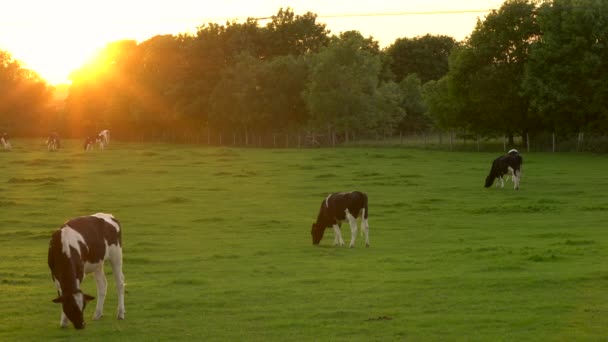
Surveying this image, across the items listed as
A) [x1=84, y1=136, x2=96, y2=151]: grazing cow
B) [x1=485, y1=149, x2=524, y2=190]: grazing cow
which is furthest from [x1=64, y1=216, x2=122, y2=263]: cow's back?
[x1=84, y1=136, x2=96, y2=151]: grazing cow

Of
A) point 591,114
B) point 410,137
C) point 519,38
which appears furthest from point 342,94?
point 591,114

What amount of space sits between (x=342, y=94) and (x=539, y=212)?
2424 inches

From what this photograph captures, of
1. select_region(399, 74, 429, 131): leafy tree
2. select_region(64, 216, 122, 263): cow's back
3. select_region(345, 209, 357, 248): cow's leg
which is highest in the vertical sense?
select_region(399, 74, 429, 131): leafy tree

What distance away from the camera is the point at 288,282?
2312cm

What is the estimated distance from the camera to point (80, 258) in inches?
730

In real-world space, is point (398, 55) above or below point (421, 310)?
above

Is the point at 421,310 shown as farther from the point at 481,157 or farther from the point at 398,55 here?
the point at 398,55

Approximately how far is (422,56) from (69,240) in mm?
123281

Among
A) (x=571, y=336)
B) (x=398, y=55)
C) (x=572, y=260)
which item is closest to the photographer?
(x=571, y=336)

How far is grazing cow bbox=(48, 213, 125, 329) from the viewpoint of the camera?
17875mm

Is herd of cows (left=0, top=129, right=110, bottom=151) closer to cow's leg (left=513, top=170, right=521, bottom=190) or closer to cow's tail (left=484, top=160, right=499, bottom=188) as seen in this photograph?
cow's tail (left=484, top=160, right=499, bottom=188)

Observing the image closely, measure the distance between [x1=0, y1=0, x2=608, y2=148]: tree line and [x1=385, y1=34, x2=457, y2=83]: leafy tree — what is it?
0.61ft

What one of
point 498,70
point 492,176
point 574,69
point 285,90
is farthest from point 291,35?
point 492,176

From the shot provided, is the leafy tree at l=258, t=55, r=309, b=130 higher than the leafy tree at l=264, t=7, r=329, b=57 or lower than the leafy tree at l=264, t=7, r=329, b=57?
lower
